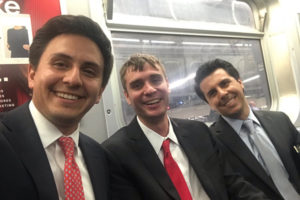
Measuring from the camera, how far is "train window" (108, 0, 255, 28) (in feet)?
7.18

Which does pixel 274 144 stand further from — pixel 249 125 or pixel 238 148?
pixel 238 148

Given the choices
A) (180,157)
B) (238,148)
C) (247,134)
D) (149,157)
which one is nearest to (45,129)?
(149,157)

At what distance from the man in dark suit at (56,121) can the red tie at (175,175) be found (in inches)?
15.3

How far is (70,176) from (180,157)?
752 mm

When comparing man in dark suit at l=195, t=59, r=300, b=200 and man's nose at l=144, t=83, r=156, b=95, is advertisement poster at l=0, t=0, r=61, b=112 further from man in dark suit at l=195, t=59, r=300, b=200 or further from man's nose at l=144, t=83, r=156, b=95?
man in dark suit at l=195, t=59, r=300, b=200

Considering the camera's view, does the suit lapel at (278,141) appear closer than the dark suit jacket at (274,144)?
No

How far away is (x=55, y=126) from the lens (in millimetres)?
1042

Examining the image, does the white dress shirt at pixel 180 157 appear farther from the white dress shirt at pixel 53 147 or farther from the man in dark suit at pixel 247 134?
the white dress shirt at pixel 53 147

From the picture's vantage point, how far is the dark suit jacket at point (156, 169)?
4.20 feet

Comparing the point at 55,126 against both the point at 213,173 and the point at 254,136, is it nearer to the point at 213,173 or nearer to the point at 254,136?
the point at 213,173

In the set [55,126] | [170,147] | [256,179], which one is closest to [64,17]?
[55,126]

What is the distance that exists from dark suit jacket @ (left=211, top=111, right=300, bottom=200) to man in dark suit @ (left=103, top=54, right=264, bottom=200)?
0.66 feet

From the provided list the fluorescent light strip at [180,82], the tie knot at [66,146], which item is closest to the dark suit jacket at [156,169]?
the tie knot at [66,146]

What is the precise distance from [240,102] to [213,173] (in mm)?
716
